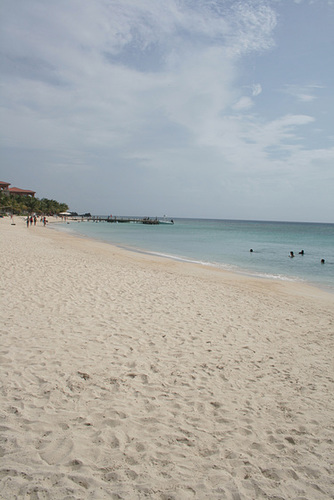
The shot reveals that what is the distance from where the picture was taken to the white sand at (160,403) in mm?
2771

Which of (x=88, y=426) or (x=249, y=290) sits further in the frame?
(x=249, y=290)

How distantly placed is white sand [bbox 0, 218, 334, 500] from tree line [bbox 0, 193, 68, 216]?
2878 inches

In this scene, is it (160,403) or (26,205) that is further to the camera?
(26,205)

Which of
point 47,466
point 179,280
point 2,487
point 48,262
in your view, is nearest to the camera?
point 2,487

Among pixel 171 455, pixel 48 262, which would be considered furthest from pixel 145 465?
pixel 48 262

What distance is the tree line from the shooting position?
71.6m

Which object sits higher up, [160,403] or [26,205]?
[26,205]

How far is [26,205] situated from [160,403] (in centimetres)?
9244

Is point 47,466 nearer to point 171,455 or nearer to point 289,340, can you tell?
point 171,455

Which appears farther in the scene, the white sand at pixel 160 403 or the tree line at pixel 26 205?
the tree line at pixel 26 205

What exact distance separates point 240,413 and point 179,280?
852 cm

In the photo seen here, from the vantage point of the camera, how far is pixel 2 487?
2549mm

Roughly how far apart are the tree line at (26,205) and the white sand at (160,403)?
73093mm

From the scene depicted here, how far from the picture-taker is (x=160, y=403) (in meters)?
3.86
